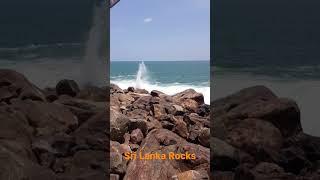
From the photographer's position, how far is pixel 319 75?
7730 millimetres

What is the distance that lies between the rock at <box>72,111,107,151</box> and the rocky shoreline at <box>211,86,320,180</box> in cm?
184

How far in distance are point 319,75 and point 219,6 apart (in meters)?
2.09

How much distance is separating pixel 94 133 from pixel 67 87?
3.67 feet

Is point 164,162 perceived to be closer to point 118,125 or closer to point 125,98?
point 118,125

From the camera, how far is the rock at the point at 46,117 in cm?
732

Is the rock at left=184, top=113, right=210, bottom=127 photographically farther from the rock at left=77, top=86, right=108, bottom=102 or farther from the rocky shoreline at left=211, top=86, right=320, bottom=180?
the rock at left=77, top=86, right=108, bottom=102

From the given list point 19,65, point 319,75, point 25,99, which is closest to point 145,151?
point 25,99

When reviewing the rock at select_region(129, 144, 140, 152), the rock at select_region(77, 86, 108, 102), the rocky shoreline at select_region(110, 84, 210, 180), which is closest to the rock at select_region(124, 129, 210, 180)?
the rocky shoreline at select_region(110, 84, 210, 180)

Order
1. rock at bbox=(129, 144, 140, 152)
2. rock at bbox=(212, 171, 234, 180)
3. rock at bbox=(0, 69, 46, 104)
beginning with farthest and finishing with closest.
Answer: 1. rock at bbox=(129, 144, 140, 152)
2. rock at bbox=(0, 69, 46, 104)
3. rock at bbox=(212, 171, 234, 180)

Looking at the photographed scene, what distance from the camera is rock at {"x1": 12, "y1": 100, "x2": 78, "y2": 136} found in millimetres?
7324

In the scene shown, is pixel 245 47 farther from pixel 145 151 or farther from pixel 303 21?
pixel 145 151

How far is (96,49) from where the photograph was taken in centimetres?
827

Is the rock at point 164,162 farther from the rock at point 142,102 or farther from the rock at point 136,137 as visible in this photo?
the rock at point 142,102

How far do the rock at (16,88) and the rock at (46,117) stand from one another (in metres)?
0.19
